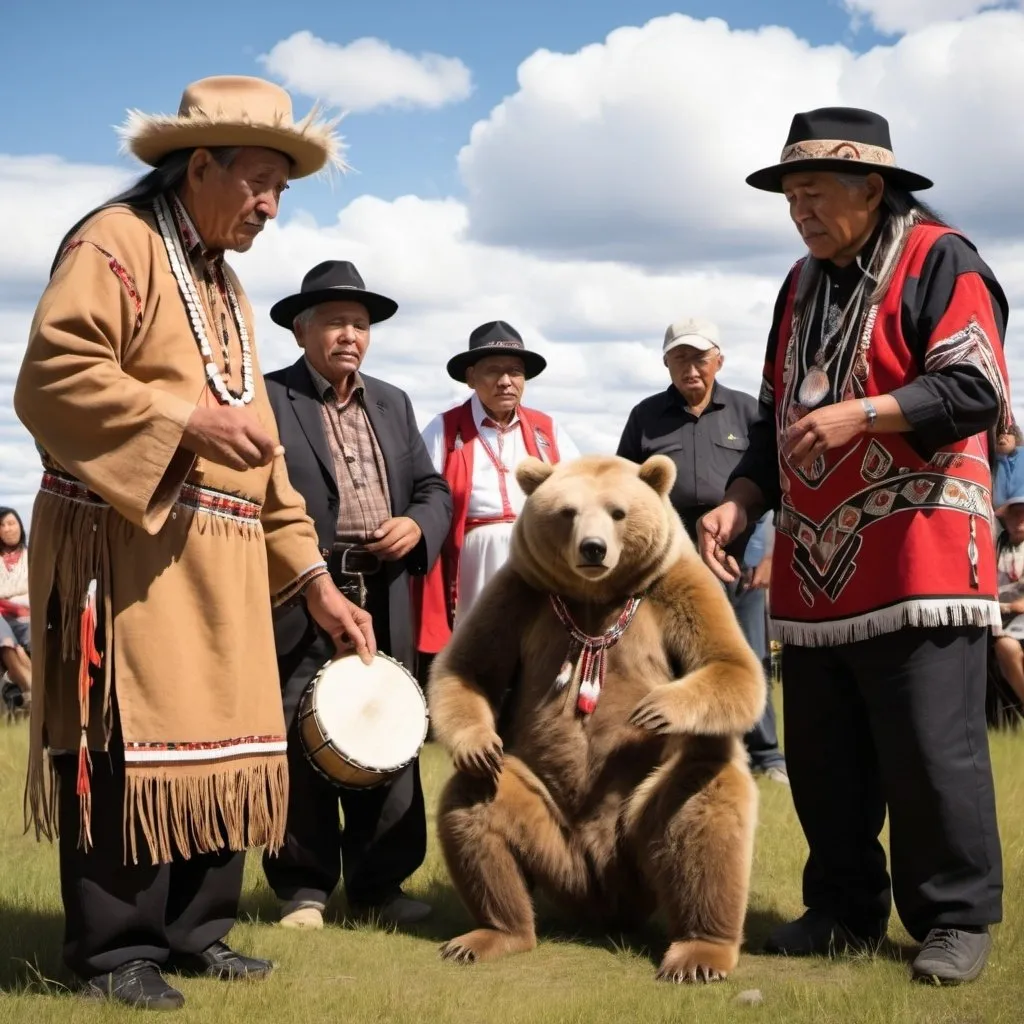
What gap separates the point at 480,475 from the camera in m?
8.38

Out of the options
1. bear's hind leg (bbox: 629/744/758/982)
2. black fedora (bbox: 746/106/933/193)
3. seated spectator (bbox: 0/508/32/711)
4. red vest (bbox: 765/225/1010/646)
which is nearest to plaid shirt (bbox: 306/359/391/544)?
bear's hind leg (bbox: 629/744/758/982)

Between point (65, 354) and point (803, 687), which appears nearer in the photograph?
point (65, 354)

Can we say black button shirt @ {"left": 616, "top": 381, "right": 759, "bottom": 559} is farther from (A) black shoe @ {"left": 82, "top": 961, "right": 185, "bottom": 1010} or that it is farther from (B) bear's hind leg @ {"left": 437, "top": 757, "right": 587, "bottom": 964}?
(A) black shoe @ {"left": 82, "top": 961, "right": 185, "bottom": 1010}

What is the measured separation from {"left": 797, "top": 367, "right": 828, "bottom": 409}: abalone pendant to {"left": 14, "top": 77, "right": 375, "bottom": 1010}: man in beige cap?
1.72 metres

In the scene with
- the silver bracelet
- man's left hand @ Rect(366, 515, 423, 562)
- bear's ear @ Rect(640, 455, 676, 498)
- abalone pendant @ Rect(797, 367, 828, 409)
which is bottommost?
man's left hand @ Rect(366, 515, 423, 562)

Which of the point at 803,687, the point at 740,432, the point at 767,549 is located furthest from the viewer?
the point at 767,549

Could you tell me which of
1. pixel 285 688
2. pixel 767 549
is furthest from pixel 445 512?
pixel 767 549

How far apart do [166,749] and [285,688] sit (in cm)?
159

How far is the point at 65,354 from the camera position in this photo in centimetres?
391

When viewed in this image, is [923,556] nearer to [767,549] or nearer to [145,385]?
[145,385]

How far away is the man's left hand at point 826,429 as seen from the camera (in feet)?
14.1

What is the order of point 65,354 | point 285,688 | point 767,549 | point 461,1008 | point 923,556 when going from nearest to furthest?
point 65,354
point 461,1008
point 923,556
point 285,688
point 767,549

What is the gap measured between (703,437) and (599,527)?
384 cm

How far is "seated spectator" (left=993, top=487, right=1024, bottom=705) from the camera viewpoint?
9852mm
